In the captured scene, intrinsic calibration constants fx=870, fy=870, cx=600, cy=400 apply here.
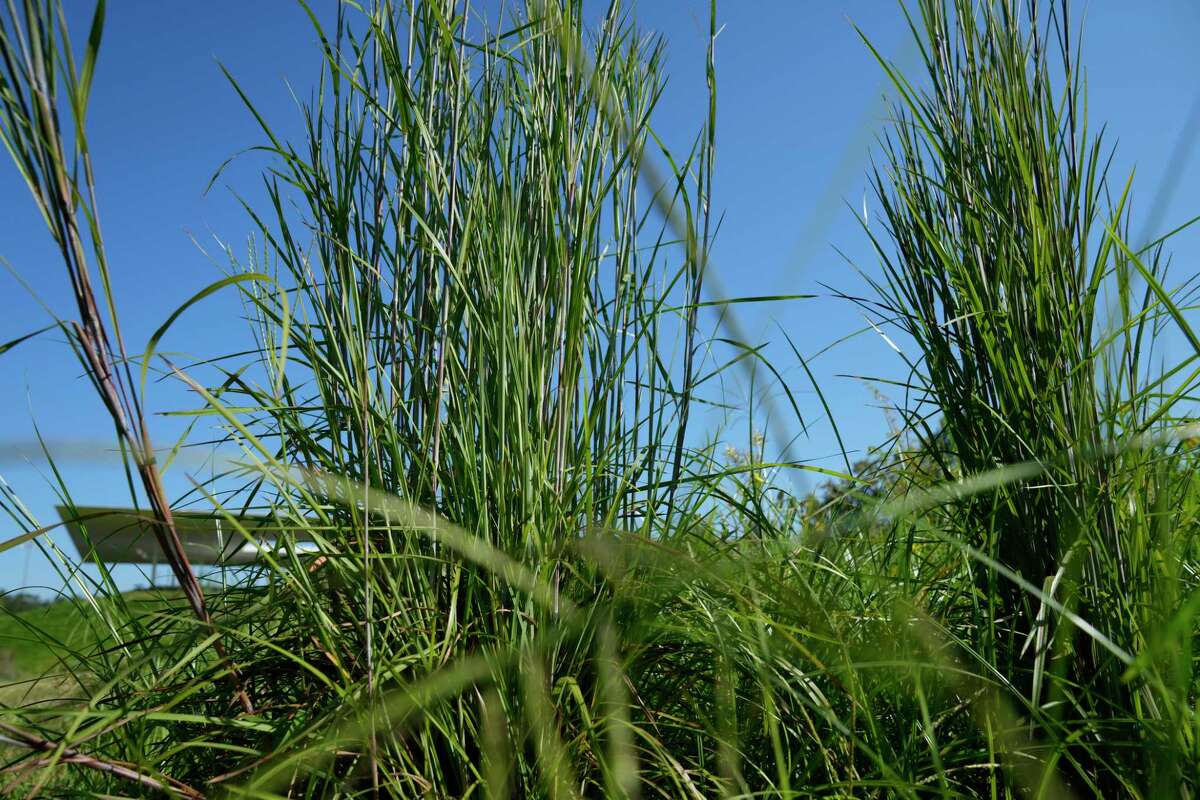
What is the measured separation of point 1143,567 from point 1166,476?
6.8 inches

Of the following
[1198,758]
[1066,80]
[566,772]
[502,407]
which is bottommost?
[1198,758]

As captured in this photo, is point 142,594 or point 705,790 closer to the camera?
point 705,790

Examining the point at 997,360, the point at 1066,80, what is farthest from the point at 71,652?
the point at 1066,80

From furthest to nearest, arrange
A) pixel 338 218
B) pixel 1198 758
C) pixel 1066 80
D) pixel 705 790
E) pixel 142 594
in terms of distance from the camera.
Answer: pixel 142 594 → pixel 1066 80 → pixel 338 218 → pixel 705 790 → pixel 1198 758

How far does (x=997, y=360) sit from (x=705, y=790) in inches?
27.4

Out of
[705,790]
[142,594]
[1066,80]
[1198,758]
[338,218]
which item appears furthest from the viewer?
[142,594]

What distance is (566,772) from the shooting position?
97 centimetres

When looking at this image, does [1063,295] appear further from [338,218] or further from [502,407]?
[338,218]

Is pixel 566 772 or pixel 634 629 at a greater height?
pixel 634 629

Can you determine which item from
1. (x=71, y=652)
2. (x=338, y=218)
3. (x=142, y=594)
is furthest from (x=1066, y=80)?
(x=142, y=594)

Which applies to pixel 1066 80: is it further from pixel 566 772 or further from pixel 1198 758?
pixel 566 772

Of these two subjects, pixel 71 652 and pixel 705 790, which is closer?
pixel 705 790

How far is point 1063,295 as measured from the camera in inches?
47.0

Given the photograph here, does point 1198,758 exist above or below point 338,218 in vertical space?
below
